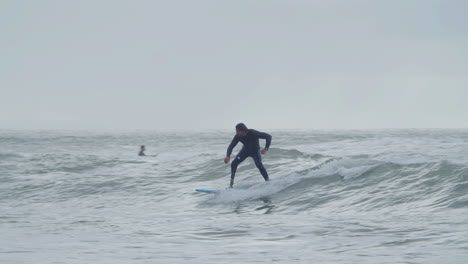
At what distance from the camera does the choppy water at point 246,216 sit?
22.2ft

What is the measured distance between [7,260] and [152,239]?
7.70 feet

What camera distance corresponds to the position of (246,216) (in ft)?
36.4

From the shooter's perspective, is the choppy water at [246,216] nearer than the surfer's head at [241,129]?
Yes

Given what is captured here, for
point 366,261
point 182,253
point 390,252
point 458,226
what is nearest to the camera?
point 366,261

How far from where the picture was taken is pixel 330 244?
7.28 m

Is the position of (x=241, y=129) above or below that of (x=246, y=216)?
above

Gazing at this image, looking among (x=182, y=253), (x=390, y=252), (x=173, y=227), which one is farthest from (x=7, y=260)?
(x=390, y=252)

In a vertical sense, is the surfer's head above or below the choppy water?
above

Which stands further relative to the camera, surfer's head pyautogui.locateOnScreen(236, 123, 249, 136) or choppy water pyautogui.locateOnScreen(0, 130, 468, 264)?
surfer's head pyautogui.locateOnScreen(236, 123, 249, 136)

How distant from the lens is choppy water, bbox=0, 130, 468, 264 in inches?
266

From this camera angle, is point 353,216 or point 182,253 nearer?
point 182,253

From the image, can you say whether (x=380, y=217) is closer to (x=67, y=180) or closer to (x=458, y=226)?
(x=458, y=226)

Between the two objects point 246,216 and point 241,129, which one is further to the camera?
point 241,129

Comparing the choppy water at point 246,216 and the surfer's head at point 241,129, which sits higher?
the surfer's head at point 241,129
